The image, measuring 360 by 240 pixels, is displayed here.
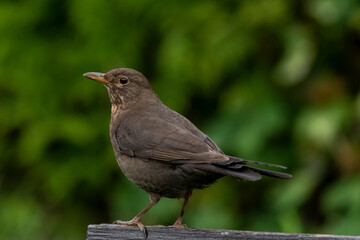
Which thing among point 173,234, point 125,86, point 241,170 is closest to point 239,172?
point 241,170

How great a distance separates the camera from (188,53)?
555 centimetres

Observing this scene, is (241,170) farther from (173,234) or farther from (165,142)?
(165,142)

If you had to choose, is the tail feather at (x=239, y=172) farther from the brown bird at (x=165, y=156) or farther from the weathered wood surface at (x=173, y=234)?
the weathered wood surface at (x=173, y=234)

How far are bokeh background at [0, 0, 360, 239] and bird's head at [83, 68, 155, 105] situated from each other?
4.28 ft

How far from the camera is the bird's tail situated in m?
2.84

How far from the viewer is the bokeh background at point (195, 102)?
5066mm

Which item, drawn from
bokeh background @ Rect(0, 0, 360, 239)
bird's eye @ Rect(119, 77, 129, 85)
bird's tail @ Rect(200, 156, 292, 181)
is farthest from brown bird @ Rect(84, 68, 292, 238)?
bokeh background @ Rect(0, 0, 360, 239)

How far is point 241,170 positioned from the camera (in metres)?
2.98

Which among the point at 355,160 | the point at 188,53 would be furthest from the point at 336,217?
the point at 188,53

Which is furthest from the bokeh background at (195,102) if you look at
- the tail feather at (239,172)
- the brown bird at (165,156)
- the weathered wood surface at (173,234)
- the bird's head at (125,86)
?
the weathered wood surface at (173,234)

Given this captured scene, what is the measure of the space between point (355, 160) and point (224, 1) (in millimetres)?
1653

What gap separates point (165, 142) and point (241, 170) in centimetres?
Answer: 59

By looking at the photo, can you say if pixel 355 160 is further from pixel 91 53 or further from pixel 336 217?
pixel 91 53

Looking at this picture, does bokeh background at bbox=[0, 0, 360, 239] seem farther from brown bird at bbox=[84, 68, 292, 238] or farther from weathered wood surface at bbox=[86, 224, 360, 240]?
weathered wood surface at bbox=[86, 224, 360, 240]
